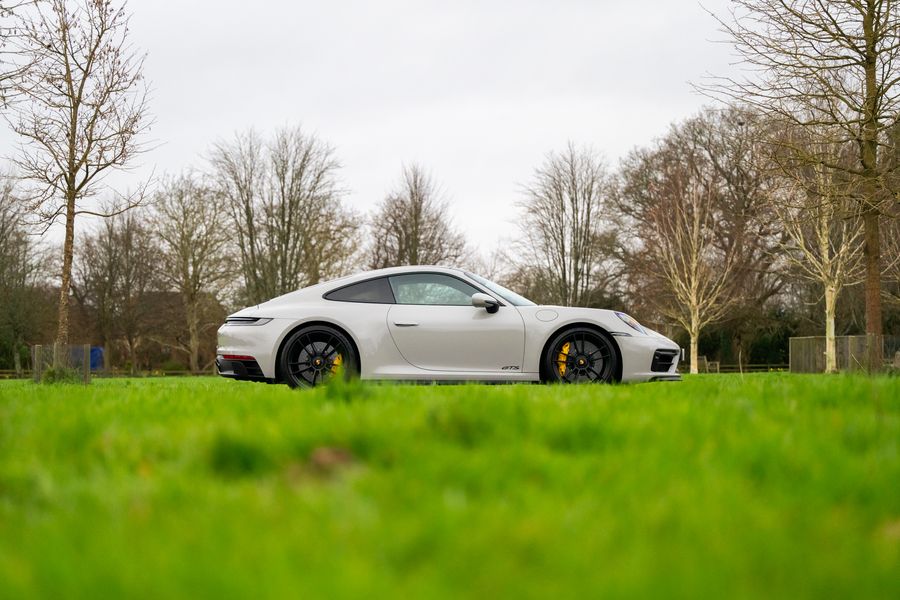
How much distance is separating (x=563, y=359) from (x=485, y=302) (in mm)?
1063

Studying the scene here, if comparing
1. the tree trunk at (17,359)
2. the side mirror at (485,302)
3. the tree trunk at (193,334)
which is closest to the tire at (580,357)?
the side mirror at (485,302)

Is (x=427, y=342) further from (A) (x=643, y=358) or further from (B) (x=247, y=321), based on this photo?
(A) (x=643, y=358)

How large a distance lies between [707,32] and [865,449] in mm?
14520

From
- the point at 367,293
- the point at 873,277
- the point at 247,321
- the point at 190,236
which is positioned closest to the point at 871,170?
the point at 873,277

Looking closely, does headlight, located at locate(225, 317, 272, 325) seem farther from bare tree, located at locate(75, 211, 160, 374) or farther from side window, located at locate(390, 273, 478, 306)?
bare tree, located at locate(75, 211, 160, 374)

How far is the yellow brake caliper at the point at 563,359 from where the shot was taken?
853 cm

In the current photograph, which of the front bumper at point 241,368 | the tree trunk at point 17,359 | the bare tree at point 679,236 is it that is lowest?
the tree trunk at point 17,359

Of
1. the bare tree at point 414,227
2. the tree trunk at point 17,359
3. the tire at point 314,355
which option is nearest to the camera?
the tire at point 314,355

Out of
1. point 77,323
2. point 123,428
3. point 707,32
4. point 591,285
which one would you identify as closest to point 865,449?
point 123,428

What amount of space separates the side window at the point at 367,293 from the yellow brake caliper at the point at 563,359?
1940 millimetres

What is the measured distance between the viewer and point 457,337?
8391mm

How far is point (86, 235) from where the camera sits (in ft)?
162

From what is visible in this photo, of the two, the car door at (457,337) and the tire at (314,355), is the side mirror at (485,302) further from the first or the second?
the tire at (314,355)

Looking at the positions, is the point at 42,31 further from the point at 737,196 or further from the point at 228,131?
the point at 737,196
